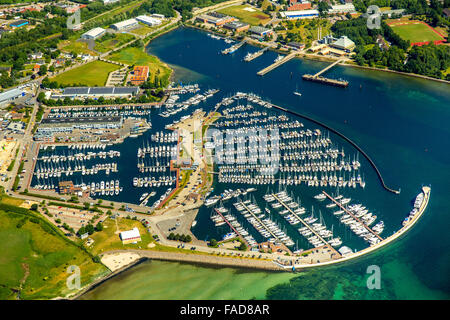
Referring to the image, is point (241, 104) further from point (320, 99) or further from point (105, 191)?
point (105, 191)

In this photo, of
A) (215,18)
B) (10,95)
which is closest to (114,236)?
(10,95)

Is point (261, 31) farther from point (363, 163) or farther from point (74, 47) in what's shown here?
point (363, 163)

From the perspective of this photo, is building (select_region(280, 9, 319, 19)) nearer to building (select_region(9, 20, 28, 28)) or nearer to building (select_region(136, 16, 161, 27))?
building (select_region(136, 16, 161, 27))

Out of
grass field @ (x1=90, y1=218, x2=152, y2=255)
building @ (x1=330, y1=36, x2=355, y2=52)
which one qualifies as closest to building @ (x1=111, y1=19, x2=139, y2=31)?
building @ (x1=330, y1=36, x2=355, y2=52)

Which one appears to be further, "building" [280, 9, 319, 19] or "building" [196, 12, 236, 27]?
"building" [280, 9, 319, 19]

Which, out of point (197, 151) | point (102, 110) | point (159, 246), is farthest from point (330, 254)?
point (102, 110)

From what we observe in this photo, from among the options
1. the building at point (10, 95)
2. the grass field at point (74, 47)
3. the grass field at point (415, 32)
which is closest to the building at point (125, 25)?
the grass field at point (74, 47)
